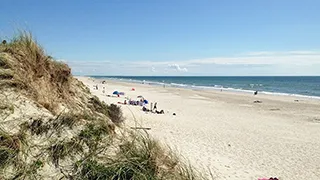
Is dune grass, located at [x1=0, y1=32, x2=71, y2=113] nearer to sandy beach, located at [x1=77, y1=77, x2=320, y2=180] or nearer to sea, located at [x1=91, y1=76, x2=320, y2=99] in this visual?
sandy beach, located at [x1=77, y1=77, x2=320, y2=180]

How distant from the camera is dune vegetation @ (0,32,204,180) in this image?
3.55m

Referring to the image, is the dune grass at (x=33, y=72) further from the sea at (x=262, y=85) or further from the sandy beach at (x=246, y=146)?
the sea at (x=262, y=85)

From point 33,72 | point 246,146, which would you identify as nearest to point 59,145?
point 33,72

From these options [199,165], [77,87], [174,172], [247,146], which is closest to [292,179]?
[199,165]

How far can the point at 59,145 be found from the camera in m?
3.90

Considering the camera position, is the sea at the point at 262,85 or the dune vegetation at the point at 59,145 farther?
the sea at the point at 262,85

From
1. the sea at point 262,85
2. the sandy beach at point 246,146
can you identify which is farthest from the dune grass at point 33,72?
the sea at point 262,85

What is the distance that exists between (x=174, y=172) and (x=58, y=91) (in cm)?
356

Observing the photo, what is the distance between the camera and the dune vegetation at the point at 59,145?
355cm

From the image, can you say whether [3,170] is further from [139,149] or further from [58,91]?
[58,91]

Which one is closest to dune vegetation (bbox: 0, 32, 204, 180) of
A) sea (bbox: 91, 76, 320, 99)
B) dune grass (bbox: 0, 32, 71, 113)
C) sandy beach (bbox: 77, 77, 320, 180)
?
dune grass (bbox: 0, 32, 71, 113)

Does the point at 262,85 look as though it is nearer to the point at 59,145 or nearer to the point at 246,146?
the point at 246,146

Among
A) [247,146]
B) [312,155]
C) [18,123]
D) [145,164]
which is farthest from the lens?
[247,146]

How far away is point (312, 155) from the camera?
33.2 ft
